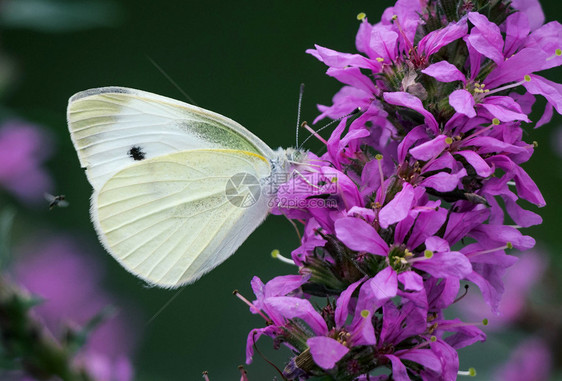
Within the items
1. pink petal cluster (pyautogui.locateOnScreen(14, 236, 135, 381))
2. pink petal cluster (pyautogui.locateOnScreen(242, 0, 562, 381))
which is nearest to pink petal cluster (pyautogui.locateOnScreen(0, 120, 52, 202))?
pink petal cluster (pyautogui.locateOnScreen(14, 236, 135, 381))

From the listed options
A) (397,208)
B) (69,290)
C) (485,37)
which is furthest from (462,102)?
(69,290)

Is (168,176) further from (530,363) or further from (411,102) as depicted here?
(530,363)

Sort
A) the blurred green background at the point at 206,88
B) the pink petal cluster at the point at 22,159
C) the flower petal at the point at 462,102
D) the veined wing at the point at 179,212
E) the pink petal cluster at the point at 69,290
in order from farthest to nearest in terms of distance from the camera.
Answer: the blurred green background at the point at 206,88, the pink petal cluster at the point at 22,159, the pink petal cluster at the point at 69,290, the veined wing at the point at 179,212, the flower petal at the point at 462,102

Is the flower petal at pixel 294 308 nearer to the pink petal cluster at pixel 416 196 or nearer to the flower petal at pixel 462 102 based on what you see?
the pink petal cluster at pixel 416 196

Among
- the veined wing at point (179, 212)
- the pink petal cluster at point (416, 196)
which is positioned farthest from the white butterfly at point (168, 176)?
the pink petal cluster at point (416, 196)

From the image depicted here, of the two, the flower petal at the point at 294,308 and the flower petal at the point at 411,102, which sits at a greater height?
the flower petal at the point at 411,102

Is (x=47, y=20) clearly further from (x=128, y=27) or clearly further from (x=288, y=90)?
(x=128, y=27)

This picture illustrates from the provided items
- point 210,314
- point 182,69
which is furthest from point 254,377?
point 182,69
